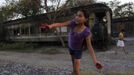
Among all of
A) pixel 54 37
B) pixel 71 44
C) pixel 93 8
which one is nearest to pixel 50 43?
pixel 54 37

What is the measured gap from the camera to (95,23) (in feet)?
92.7

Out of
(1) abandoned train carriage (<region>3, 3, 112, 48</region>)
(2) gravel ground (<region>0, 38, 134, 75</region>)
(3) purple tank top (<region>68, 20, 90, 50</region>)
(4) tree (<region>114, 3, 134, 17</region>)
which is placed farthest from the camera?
(4) tree (<region>114, 3, 134, 17</region>)

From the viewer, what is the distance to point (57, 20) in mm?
32594

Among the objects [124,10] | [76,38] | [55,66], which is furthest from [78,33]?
[124,10]

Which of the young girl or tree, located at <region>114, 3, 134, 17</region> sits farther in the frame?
tree, located at <region>114, 3, 134, 17</region>

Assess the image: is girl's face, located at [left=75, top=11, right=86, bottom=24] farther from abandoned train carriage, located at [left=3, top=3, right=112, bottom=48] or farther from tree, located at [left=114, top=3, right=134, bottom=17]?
tree, located at [left=114, top=3, right=134, bottom=17]

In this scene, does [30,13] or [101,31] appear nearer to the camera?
[101,31]

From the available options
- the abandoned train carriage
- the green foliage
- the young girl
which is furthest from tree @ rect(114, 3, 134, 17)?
the young girl

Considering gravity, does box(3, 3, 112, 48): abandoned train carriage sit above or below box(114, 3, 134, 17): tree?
below

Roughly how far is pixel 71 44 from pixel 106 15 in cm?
2410

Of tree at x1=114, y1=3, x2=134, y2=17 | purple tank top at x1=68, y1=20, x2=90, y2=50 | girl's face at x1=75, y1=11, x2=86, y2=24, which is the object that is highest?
tree at x1=114, y1=3, x2=134, y2=17

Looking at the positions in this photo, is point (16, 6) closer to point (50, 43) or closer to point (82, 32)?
point (50, 43)

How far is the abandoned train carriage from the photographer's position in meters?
28.1

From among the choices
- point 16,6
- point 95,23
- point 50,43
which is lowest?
point 50,43
